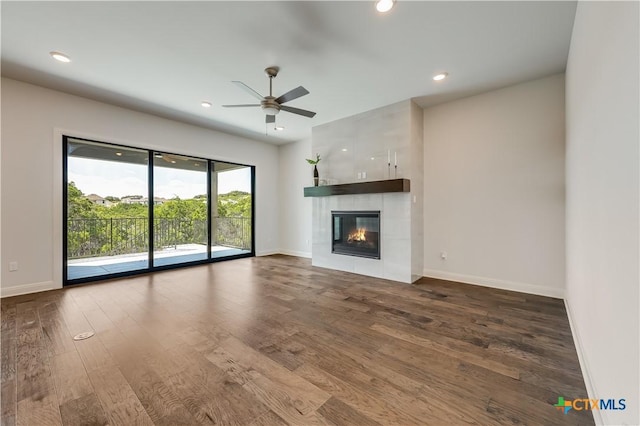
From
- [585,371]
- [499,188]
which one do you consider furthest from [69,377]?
[499,188]

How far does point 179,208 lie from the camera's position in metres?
5.21

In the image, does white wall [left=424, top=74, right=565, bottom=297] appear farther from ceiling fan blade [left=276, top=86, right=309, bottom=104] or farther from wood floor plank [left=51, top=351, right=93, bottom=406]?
wood floor plank [left=51, top=351, right=93, bottom=406]

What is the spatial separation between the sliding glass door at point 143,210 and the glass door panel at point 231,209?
0.08 ft

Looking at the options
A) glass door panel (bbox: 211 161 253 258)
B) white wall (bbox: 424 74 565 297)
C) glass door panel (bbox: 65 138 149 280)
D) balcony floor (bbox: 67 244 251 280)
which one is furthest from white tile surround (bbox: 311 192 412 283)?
glass door panel (bbox: 65 138 149 280)

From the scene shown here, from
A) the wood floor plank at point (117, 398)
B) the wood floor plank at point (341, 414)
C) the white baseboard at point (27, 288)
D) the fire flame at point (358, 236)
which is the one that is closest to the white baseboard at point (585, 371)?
the wood floor plank at point (341, 414)

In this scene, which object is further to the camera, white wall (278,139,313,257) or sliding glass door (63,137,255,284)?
white wall (278,139,313,257)

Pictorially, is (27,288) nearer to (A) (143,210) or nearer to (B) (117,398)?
(A) (143,210)

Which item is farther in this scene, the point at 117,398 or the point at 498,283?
the point at 498,283

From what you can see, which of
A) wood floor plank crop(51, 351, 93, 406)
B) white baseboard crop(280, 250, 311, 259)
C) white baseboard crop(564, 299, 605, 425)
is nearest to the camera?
white baseboard crop(564, 299, 605, 425)

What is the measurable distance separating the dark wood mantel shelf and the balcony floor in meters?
2.64

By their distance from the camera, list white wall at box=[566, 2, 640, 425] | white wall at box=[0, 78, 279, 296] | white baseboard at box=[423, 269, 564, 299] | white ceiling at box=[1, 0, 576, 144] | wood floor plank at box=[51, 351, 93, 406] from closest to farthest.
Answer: white wall at box=[566, 2, 640, 425], wood floor plank at box=[51, 351, 93, 406], white ceiling at box=[1, 0, 576, 144], white baseboard at box=[423, 269, 564, 299], white wall at box=[0, 78, 279, 296]

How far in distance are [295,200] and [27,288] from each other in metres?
4.76

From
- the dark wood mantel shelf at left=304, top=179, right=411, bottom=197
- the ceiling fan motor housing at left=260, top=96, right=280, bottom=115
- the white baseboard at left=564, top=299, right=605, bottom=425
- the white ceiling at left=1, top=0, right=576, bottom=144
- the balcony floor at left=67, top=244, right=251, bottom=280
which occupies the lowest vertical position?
the white baseboard at left=564, top=299, right=605, bottom=425

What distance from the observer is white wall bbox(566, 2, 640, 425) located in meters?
0.94
